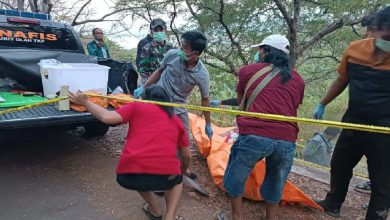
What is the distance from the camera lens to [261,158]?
8.93 feet

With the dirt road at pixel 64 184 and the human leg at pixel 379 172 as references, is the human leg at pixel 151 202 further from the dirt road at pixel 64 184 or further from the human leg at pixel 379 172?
the human leg at pixel 379 172

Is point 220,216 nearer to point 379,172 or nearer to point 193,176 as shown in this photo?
point 193,176

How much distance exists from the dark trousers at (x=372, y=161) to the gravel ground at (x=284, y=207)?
459 millimetres

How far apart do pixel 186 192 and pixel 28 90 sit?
2346 mm

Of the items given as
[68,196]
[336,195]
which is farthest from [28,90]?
[336,195]

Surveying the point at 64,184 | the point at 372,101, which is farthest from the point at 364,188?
the point at 64,184

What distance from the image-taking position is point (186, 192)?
3.60 meters

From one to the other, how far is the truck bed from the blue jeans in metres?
1.81

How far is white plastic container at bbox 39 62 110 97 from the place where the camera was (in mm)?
3762

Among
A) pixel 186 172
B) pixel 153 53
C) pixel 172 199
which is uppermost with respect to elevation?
pixel 153 53

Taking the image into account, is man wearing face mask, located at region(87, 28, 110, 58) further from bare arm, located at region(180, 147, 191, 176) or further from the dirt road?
bare arm, located at region(180, 147, 191, 176)

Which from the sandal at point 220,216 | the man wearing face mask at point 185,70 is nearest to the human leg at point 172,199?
the sandal at point 220,216

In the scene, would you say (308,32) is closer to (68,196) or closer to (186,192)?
(186,192)

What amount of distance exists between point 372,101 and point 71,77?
2956 millimetres
